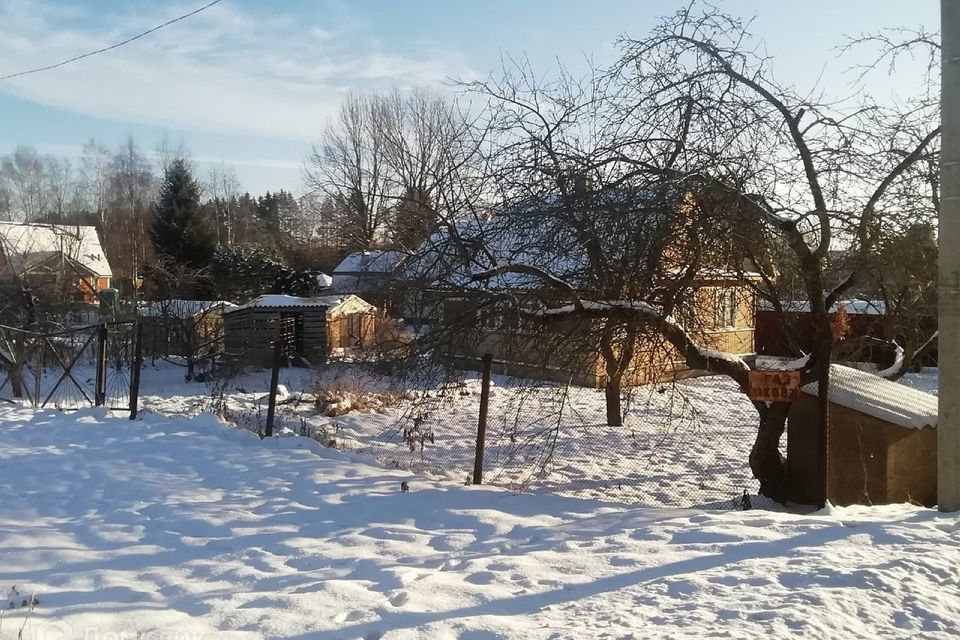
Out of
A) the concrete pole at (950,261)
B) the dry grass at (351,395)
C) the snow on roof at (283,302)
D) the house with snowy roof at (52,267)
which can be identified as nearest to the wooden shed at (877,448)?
the concrete pole at (950,261)

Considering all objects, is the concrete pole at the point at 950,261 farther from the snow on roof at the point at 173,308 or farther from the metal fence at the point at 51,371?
the snow on roof at the point at 173,308

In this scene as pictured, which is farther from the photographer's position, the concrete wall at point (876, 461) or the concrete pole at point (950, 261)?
the concrete wall at point (876, 461)

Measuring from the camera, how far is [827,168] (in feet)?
25.4

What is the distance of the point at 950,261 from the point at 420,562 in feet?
15.1

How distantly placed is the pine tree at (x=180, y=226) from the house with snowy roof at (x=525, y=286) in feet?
100

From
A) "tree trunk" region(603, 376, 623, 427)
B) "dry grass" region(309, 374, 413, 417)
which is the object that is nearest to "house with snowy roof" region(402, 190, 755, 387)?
"tree trunk" region(603, 376, 623, 427)

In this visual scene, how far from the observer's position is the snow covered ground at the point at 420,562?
384 cm

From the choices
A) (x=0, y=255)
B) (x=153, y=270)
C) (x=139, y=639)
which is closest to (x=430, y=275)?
(x=139, y=639)

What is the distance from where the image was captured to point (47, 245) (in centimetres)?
4341

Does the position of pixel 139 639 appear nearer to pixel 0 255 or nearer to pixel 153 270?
pixel 153 270

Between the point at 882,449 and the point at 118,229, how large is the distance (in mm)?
59283

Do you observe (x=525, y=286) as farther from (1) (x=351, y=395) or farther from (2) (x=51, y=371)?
(2) (x=51, y=371)

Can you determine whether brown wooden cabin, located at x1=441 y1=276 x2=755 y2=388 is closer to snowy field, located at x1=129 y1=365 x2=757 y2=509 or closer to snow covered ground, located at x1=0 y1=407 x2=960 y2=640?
snowy field, located at x1=129 y1=365 x2=757 y2=509

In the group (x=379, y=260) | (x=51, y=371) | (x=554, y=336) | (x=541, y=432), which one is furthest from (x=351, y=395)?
(x=554, y=336)
